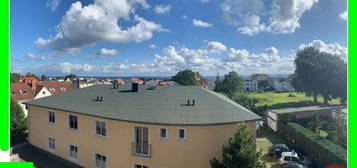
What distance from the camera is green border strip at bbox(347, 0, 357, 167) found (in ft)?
16.6

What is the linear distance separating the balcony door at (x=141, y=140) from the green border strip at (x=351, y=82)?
796cm

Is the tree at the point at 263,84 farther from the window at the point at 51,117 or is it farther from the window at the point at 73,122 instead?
the window at the point at 73,122

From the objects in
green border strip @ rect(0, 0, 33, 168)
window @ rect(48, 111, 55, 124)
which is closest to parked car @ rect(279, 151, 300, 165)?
window @ rect(48, 111, 55, 124)

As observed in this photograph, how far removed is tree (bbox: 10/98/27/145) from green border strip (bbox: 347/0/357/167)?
2046cm

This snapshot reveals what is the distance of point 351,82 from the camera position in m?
5.48

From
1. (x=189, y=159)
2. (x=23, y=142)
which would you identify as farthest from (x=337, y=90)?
(x=23, y=142)

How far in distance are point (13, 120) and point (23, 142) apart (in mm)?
1849

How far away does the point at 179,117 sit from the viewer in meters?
10.5

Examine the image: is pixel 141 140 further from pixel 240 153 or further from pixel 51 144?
pixel 51 144

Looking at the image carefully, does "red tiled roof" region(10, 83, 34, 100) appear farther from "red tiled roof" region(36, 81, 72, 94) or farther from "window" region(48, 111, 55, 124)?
"window" region(48, 111, 55, 124)

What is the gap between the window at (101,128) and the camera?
12141 mm

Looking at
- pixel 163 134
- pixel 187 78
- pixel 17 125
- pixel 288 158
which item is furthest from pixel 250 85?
pixel 163 134

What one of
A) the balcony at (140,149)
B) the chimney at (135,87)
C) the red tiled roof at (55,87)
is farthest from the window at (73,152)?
the red tiled roof at (55,87)

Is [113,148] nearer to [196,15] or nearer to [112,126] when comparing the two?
[112,126]
